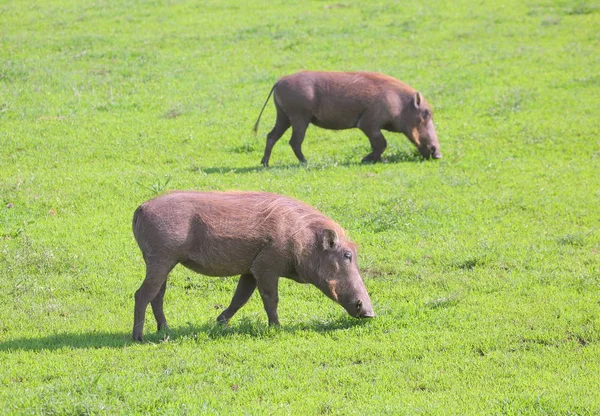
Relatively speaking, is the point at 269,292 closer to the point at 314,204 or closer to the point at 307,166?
the point at 314,204

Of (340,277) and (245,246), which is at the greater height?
(245,246)

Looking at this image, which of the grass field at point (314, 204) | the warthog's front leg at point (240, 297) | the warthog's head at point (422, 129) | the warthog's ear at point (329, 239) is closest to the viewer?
the grass field at point (314, 204)

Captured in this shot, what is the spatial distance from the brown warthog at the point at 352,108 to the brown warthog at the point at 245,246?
6.27m

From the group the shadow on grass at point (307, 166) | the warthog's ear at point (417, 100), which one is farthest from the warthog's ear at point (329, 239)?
the warthog's ear at point (417, 100)

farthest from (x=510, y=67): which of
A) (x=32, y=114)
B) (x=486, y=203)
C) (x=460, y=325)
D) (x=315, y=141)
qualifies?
(x=460, y=325)

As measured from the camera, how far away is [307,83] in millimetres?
15148

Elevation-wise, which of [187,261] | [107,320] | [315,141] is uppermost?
[187,261]

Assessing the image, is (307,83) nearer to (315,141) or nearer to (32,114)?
(315,141)

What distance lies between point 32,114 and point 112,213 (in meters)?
5.72

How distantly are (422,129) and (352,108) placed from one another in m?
1.28

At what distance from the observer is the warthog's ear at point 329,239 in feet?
28.8

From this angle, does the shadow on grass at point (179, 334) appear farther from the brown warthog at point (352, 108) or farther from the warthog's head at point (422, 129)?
the warthog's head at point (422, 129)

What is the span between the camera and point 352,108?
15305 millimetres

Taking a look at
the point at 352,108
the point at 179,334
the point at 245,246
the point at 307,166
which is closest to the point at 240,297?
the point at 245,246
